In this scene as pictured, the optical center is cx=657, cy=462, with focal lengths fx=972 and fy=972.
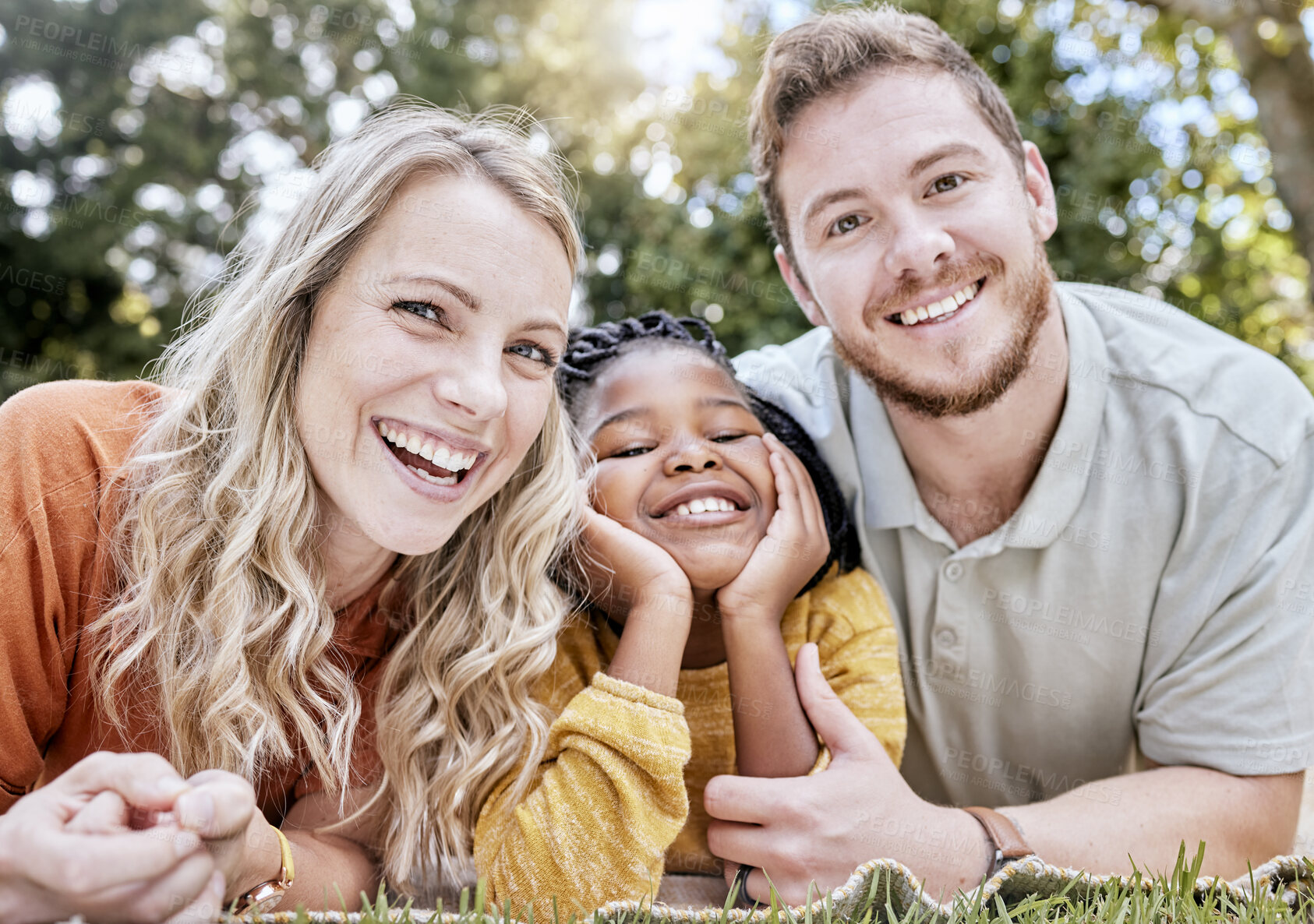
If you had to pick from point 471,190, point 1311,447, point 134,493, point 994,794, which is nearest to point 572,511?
point 471,190

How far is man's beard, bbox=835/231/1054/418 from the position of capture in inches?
111

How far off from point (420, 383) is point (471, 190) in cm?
48

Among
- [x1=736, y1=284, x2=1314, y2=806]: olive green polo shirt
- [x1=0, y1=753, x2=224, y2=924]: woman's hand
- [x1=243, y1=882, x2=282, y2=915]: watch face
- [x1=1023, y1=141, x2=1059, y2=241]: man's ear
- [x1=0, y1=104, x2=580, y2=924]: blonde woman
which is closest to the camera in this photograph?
[x1=0, y1=753, x2=224, y2=924]: woman's hand

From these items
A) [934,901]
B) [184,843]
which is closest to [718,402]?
[934,901]

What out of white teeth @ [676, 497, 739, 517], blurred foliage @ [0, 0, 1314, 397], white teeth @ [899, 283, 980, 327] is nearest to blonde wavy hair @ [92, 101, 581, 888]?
white teeth @ [676, 497, 739, 517]

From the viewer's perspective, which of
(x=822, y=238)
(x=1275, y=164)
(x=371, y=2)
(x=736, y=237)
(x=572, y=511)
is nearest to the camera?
(x=572, y=511)

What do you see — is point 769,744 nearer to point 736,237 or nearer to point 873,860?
point 873,860

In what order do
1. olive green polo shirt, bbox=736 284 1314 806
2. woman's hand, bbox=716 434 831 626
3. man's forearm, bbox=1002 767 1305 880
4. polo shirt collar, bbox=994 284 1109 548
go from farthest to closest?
polo shirt collar, bbox=994 284 1109 548
olive green polo shirt, bbox=736 284 1314 806
woman's hand, bbox=716 434 831 626
man's forearm, bbox=1002 767 1305 880

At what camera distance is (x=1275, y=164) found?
6.52 meters

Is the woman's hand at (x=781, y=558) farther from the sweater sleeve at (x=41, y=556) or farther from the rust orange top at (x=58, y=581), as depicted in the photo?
the sweater sleeve at (x=41, y=556)

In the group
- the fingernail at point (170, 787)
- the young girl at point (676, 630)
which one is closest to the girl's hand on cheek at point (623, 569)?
the young girl at point (676, 630)

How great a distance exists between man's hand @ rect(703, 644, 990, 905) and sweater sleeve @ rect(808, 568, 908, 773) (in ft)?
0.52

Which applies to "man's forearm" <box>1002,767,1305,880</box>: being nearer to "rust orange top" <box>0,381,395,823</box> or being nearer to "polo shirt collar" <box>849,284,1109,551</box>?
"polo shirt collar" <box>849,284,1109,551</box>

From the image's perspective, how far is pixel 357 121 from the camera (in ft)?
25.0
